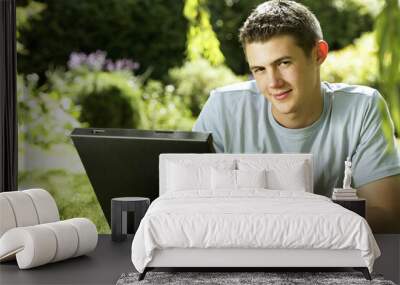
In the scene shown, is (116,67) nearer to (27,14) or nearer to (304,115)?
(27,14)

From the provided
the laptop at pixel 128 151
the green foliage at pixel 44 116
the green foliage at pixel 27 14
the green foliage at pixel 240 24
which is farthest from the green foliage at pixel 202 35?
the green foliage at pixel 27 14

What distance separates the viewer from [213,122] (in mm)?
5559

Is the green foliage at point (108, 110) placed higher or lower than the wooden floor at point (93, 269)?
higher

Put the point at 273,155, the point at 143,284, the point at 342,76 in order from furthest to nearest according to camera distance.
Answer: the point at 342,76, the point at 273,155, the point at 143,284

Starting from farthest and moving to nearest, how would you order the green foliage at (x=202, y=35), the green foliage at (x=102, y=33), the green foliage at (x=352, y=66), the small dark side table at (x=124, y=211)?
the green foliage at (x=102, y=33)
the green foliage at (x=352, y=66)
the green foliage at (x=202, y=35)
the small dark side table at (x=124, y=211)

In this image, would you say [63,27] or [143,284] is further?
[63,27]

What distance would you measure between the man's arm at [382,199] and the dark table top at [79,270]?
6.12ft

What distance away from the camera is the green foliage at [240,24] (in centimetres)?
820

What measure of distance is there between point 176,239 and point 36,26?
515cm

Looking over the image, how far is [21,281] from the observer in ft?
12.8

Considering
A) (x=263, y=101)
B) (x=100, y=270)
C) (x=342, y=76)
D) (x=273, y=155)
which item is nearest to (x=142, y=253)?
(x=100, y=270)

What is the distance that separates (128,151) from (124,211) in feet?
1.42

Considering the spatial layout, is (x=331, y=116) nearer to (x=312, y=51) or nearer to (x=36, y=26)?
(x=312, y=51)

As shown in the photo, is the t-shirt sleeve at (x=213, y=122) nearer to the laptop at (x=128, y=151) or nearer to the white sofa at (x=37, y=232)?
the laptop at (x=128, y=151)
